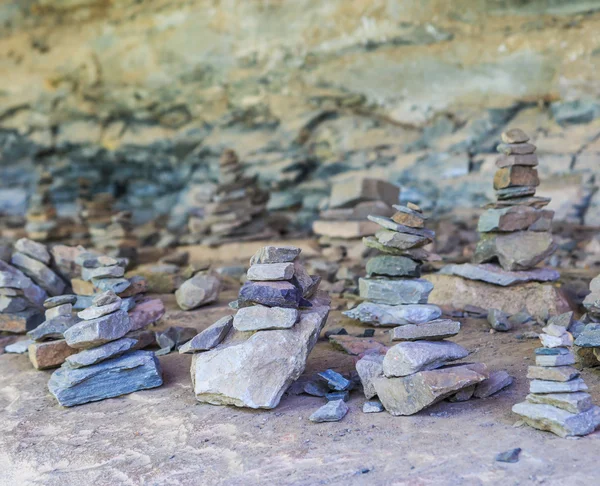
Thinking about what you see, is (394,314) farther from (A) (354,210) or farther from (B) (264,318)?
(A) (354,210)

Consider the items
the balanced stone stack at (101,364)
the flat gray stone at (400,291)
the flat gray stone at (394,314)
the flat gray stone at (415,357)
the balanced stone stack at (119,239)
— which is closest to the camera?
the flat gray stone at (415,357)

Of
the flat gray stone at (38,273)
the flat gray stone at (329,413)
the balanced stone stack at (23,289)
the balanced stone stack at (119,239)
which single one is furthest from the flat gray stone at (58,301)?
the balanced stone stack at (119,239)

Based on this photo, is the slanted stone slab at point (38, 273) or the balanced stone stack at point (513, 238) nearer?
the balanced stone stack at point (513, 238)

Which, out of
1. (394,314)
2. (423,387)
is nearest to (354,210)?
(394,314)

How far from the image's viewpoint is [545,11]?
11141 mm

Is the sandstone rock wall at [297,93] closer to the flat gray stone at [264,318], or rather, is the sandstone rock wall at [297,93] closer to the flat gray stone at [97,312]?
the flat gray stone at [264,318]

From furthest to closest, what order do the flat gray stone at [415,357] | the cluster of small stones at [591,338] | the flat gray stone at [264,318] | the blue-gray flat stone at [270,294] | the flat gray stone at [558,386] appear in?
the blue-gray flat stone at [270,294]
the flat gray stone at [264,318]
the cluster of small stones at [591,338]
the flat gray stone at [415,357]
the flat gray stone at [558,386]

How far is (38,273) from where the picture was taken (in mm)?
6758

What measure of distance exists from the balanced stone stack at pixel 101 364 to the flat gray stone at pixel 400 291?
90.1 inches

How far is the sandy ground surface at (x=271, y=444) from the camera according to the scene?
3.22m

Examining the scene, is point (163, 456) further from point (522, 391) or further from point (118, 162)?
point (118, 162)

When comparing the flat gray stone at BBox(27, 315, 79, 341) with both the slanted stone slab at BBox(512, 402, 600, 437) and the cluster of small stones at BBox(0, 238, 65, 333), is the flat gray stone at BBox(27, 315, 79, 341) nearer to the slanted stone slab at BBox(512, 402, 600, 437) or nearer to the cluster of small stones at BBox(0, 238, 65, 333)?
the cluster of small stones at BBox(0, 238, 65, 333)

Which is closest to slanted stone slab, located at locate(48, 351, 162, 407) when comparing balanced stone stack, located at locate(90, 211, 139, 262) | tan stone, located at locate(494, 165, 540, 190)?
tan stone, located at locate(494, 165, 540, 190)

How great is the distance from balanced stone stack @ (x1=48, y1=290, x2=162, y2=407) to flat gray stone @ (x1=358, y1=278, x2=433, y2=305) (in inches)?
90.1
